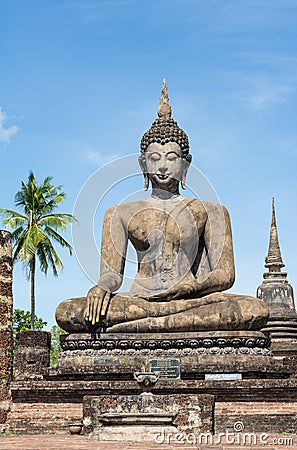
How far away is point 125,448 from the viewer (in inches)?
369

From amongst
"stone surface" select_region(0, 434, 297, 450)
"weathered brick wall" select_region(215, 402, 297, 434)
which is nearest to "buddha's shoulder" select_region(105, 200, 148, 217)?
"weathered brick wall" select_region(215, 402, 297, 434)

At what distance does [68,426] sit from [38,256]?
21.8 m

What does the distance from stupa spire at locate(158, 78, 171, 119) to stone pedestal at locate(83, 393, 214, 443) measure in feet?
22.9

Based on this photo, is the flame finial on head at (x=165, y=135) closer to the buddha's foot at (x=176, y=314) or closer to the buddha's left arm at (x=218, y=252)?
the buddha's left arm at (x=218, y=252)

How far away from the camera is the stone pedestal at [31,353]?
17109 millimetres

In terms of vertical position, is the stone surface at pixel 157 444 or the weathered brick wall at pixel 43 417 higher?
the weathered brick wall at pixel 43 417

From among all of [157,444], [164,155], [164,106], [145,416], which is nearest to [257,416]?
[145,416]

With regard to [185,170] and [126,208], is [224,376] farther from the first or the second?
[185,170]

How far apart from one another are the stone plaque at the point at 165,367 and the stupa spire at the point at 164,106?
527 cm

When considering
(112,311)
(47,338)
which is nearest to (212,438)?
(112,311)

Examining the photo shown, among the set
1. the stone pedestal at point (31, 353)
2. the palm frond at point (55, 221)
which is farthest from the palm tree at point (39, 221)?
the stone pedestal at point (31, 353)

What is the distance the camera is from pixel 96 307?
14625mm

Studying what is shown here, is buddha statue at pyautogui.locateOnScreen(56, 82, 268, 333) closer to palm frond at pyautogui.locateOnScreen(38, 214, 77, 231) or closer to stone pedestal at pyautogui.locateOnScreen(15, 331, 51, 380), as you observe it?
stone pedestal at pyautogui.locateOnScreen(15, 331, 51, 380)

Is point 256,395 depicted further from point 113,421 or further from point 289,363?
point 113,421
